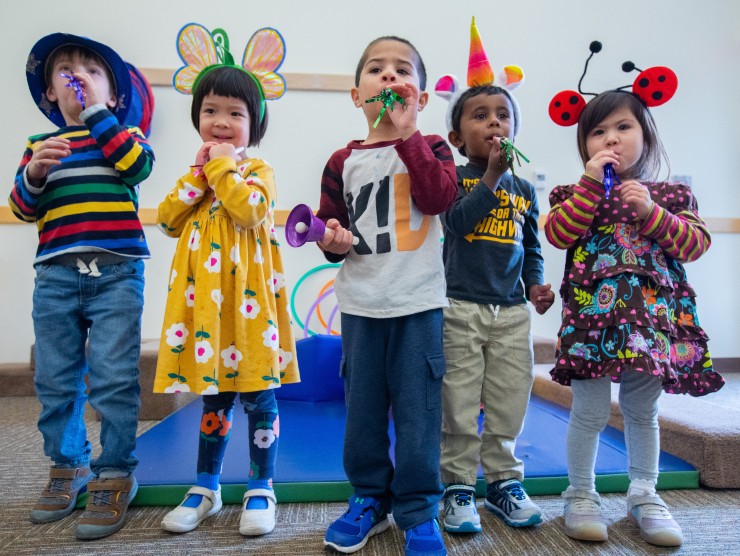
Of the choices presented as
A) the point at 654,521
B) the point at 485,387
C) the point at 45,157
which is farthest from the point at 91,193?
the point at 654,521

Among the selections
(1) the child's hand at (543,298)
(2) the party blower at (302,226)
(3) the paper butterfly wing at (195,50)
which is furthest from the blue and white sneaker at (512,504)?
(3) the paper butterfly wing at (195,50)

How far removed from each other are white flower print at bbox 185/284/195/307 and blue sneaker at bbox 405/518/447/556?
26.2 inches

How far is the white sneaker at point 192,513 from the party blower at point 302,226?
65 centimetres

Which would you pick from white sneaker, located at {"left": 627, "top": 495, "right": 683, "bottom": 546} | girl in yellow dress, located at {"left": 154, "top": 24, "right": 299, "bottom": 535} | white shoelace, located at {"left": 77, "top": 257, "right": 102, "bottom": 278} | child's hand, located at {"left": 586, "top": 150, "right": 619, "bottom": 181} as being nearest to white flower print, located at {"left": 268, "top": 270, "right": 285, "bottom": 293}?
girl in yellow dress, located at {"left": 154, "top": 24, "right": 299, "bottom": 535}

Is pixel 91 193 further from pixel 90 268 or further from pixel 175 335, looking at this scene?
pixel 175 335

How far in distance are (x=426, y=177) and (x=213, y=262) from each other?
0.50m

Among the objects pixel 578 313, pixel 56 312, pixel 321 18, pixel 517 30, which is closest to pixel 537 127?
pixel 517 30

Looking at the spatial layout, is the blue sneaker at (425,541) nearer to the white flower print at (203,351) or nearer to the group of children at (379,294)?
the group of children at (379,294)

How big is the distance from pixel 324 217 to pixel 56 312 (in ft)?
2.25

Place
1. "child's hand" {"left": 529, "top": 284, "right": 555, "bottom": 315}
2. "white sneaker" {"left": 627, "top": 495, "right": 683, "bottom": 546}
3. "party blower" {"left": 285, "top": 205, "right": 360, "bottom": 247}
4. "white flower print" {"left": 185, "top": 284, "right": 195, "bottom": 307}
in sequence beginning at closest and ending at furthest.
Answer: "party blower" {"left": 285, "top": 205, "right": 360, "bottom": 247} < "white sneaker" {"left": 627, "top": 495, "right": 683, "bottom": 546} < "white flower print" {"left": 185, "top": 284, "right": 195, "bottom": 307} < "child's hand" {"left": 529, "top": 284, "right": 555, "bottom": 315}

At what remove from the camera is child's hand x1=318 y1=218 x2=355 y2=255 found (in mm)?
1020

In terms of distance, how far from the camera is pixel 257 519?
111 cm

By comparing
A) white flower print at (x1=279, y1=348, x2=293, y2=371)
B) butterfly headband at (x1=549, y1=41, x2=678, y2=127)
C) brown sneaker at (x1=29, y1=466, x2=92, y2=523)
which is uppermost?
butterfly headband at (x1=549, y1=41, x2=678, y2=127)

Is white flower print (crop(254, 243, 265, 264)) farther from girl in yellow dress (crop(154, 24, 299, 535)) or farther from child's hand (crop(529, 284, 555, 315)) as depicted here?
child's hand (crop(529, 284, 555, 315))
